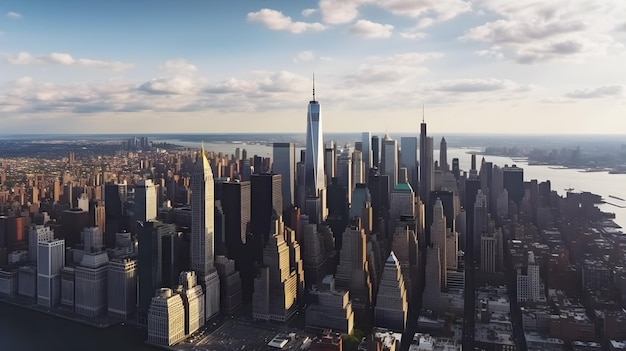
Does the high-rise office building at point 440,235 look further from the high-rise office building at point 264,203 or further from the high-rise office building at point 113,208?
the high-rise office building at point 113,208

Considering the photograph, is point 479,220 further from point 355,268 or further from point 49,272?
point 49,272

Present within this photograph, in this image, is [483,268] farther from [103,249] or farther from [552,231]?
[103,249]

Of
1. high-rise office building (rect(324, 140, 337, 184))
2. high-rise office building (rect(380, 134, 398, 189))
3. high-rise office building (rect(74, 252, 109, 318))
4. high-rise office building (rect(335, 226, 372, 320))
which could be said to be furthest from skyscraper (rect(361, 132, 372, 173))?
high-rise office building (rect(74, 252, 109, 318))

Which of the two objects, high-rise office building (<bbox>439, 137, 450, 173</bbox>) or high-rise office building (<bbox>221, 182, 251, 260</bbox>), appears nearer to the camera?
high-rise office building (<bbox>221, 182, 251, 260</bbox>)

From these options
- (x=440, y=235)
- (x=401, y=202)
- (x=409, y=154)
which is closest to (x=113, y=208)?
(x=401, y=202)

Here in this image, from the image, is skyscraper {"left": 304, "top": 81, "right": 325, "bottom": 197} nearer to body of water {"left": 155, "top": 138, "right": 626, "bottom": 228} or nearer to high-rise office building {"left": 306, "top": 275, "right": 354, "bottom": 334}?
body of water {"left": 155, "top": 138, "right": 626, "bottom": 228}

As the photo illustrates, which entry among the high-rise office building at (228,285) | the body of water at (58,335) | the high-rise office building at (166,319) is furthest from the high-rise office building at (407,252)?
the body of water at (58,335)
